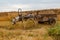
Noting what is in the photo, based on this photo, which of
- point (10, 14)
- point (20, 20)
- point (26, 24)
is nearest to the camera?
point (26, 24)

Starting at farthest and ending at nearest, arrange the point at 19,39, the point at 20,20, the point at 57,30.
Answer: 1. the point at 20,20
2. the point at 57,30
3. the point at 19,39

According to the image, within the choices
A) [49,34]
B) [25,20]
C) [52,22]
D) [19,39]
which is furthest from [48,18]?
[19,39]

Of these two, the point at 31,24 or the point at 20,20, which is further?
the point at 20,20

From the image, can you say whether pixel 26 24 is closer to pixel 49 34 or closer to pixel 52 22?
pixel 52 22

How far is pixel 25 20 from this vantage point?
2778cm

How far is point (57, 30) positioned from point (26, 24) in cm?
914

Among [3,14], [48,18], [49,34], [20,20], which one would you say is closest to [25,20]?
[20,20]

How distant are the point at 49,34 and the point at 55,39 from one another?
5.36 feet

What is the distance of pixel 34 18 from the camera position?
2873 cm

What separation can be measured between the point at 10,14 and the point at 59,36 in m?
25.5

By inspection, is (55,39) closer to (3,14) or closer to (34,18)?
(34,18)

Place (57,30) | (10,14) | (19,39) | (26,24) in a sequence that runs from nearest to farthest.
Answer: (19,39), (57,30), (26,24), (10,14)

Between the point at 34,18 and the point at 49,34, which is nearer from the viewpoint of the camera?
the point at 49,34

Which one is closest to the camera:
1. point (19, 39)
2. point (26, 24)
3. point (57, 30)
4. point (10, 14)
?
point (19, 39)
